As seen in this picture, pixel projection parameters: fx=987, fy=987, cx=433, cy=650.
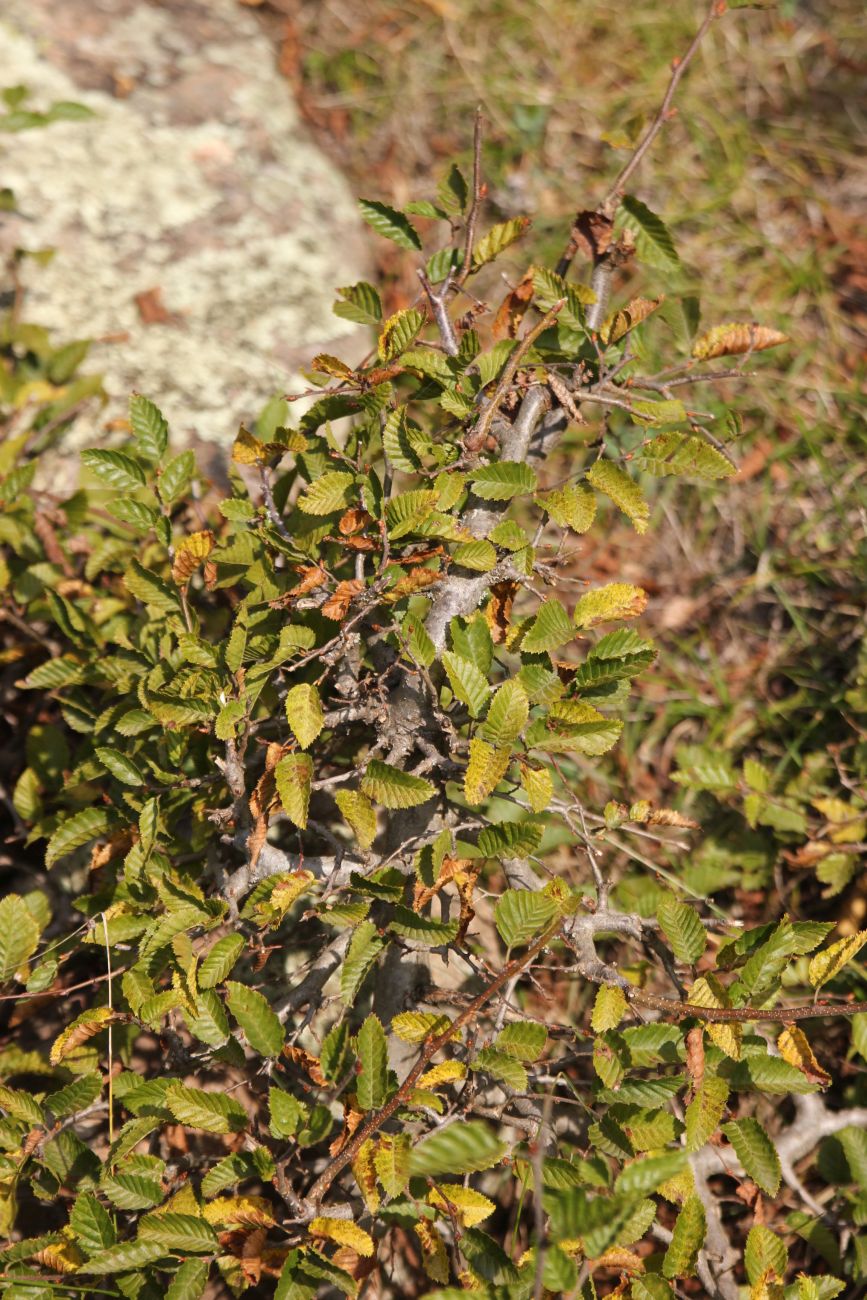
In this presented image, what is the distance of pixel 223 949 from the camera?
167 cm

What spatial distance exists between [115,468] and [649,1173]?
150 centimetres

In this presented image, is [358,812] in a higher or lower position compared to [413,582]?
lower

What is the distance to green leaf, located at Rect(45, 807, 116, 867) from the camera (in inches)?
75.0

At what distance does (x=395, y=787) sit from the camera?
167 cm

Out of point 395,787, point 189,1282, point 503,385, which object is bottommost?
point 189,1282

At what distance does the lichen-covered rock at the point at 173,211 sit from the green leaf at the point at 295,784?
1.59 metres

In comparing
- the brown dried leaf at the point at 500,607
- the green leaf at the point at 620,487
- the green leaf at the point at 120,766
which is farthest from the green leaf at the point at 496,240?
the green leaf at the point at 120,766

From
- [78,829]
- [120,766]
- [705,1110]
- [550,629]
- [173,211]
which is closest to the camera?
[705,1110]

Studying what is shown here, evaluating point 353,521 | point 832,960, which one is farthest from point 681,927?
point 353,521

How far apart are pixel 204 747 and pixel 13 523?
89 cm

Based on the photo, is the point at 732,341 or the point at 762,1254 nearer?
the point at 762,1254

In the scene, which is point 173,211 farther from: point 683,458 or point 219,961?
point 219,961

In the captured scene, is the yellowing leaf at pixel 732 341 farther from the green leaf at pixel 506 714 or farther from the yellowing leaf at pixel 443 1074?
the yellowing leaf at pixel 443 1074

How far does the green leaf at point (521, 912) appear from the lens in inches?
63.3
